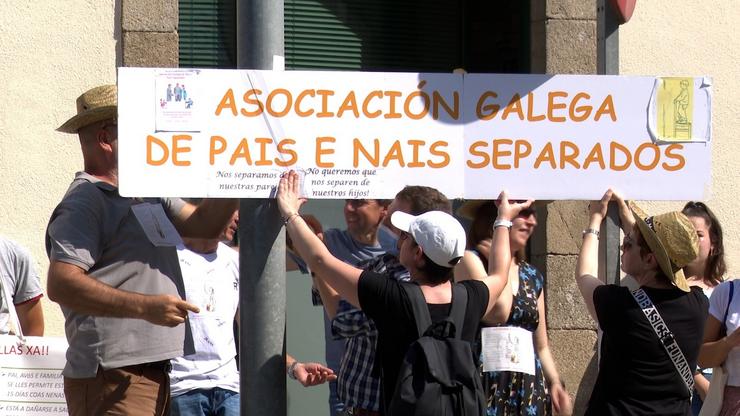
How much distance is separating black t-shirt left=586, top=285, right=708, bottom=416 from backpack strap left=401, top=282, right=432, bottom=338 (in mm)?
779

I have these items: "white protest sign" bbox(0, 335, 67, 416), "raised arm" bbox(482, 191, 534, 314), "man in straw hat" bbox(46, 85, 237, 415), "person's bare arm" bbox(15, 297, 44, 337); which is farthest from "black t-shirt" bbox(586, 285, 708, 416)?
"person's bare arm" bbox(15, 297, 44, 337)

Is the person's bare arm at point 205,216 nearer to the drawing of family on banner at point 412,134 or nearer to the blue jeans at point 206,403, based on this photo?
the drawing of family on banner at point 412,134

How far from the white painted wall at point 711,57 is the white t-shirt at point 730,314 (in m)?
2.72

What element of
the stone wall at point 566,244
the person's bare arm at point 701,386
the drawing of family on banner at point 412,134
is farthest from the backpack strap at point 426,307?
the stone wall at point 566,244

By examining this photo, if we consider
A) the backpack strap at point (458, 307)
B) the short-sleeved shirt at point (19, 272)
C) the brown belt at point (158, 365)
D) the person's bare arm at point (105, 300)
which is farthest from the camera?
the short-sleeved shirt at point (19, 272)

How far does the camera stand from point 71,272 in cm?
422

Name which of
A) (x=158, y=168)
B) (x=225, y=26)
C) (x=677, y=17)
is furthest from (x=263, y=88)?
(x=677, y=17)

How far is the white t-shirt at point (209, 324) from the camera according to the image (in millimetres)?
5707

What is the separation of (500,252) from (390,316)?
655 millimetres

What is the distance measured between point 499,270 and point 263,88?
44.0 inches

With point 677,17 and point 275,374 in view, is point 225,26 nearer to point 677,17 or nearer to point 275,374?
point 677,17

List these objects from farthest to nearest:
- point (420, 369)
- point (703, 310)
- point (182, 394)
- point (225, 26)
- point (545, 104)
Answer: point (225, 26) < point (182, 394) < point (703, 310) < point (545, 104) < point (420, 369)

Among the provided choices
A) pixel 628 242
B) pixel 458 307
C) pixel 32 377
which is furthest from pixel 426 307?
pixel 32 377

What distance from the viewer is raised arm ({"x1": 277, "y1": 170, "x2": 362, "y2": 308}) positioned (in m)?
3.87
